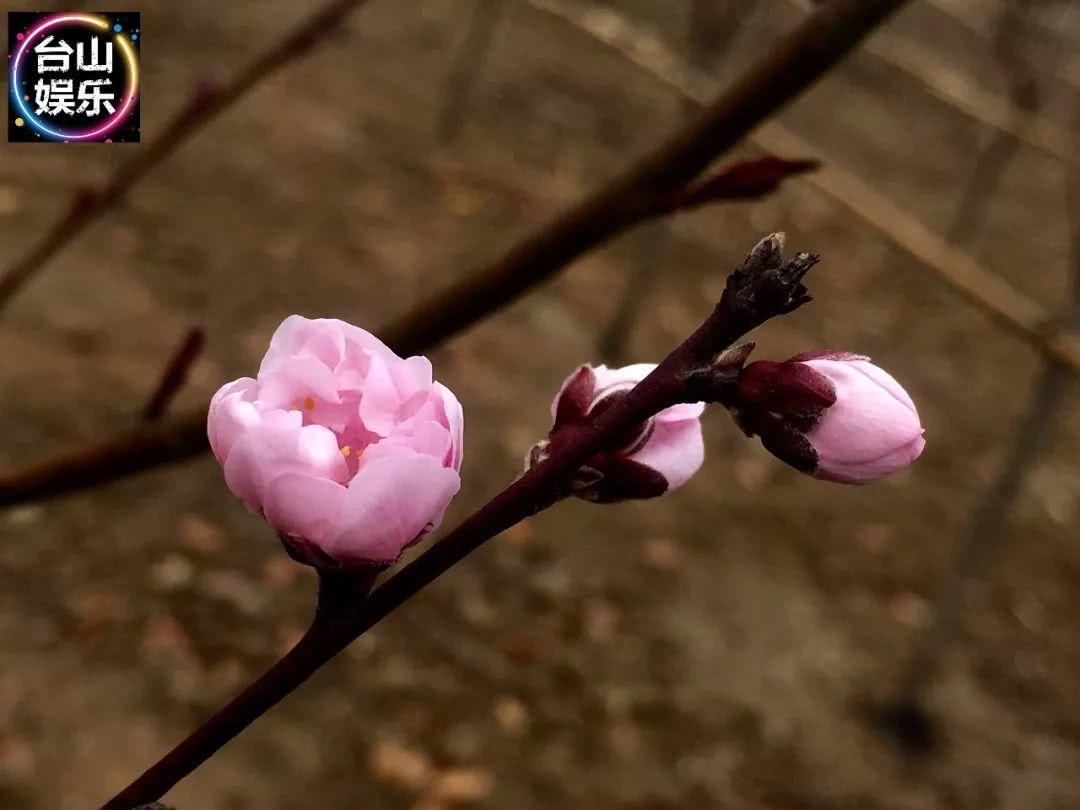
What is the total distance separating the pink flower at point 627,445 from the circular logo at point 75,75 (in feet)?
3.06

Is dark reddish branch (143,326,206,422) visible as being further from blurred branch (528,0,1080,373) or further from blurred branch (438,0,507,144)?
blurred branch (438,0,507,144)

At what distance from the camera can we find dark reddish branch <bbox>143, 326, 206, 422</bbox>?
2.72 feet

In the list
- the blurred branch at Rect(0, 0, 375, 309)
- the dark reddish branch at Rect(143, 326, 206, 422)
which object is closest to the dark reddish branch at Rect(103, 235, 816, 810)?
the dark reddish branch at Rect(143, 326, 206, 422)

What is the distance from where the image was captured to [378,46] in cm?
498

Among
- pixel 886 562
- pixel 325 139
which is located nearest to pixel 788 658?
pixel 886 562

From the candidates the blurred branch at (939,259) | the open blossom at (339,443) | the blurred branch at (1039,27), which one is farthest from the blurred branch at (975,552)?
the open blossom at (339,443)

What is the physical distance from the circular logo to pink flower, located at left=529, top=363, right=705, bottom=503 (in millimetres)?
933

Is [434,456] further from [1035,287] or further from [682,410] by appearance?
[1035,287]

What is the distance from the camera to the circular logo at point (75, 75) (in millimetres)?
1173

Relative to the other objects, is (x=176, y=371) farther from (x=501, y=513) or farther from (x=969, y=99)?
(x=969, y=99)

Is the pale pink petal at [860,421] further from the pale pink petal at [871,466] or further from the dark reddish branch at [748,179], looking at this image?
the dark reddish branch at [748,179]

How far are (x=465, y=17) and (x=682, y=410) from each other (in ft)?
18.6

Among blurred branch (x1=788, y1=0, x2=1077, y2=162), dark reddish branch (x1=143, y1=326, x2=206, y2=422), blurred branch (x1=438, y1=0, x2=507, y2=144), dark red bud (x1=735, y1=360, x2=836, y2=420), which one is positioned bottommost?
blurred branch (x1=438, y1=0, x2=507, y2=144)

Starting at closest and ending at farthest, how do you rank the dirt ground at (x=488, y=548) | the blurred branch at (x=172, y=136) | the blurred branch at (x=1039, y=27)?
1. the blurred branch at (x=172, y=136)
2. the dirt ground at (x=488, y=548)
3. the blurred branch at (x=1039, y=27)
